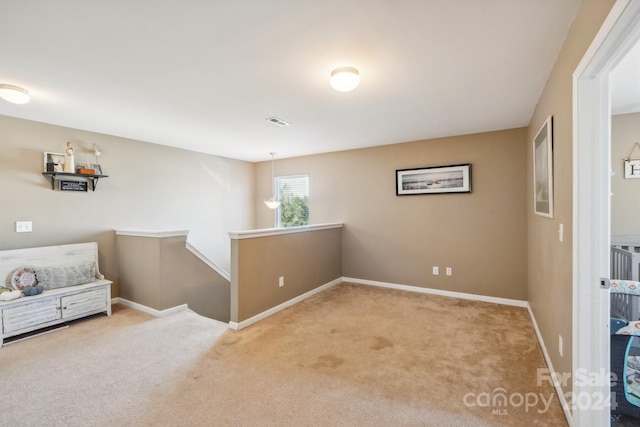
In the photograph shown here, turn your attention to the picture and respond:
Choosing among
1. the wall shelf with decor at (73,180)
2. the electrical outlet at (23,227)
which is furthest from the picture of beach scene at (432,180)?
the electrical outlet at (23,227)

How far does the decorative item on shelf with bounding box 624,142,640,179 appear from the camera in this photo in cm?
329

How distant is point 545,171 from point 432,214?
6.69 feet

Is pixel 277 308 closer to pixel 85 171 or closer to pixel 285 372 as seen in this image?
pixel 285 372

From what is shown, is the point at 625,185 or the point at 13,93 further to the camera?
the point at 625,185

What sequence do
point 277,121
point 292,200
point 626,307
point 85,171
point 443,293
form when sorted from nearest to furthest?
point 626,307, point 277,121, point 85,171, point 443,293, point 292,200

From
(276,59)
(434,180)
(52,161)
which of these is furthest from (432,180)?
(52,161)

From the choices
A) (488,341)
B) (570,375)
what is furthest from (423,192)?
(570,375)

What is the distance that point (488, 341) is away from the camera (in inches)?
112

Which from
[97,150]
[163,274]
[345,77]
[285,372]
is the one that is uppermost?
[345,77]

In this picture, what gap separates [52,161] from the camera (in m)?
3.56

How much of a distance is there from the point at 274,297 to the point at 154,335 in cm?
134

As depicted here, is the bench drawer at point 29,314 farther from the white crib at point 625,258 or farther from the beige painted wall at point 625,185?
the beige painted wall at point 625,185

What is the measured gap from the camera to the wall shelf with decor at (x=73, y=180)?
3565 mm

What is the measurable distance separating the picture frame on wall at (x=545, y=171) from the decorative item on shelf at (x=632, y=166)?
4.73ft
